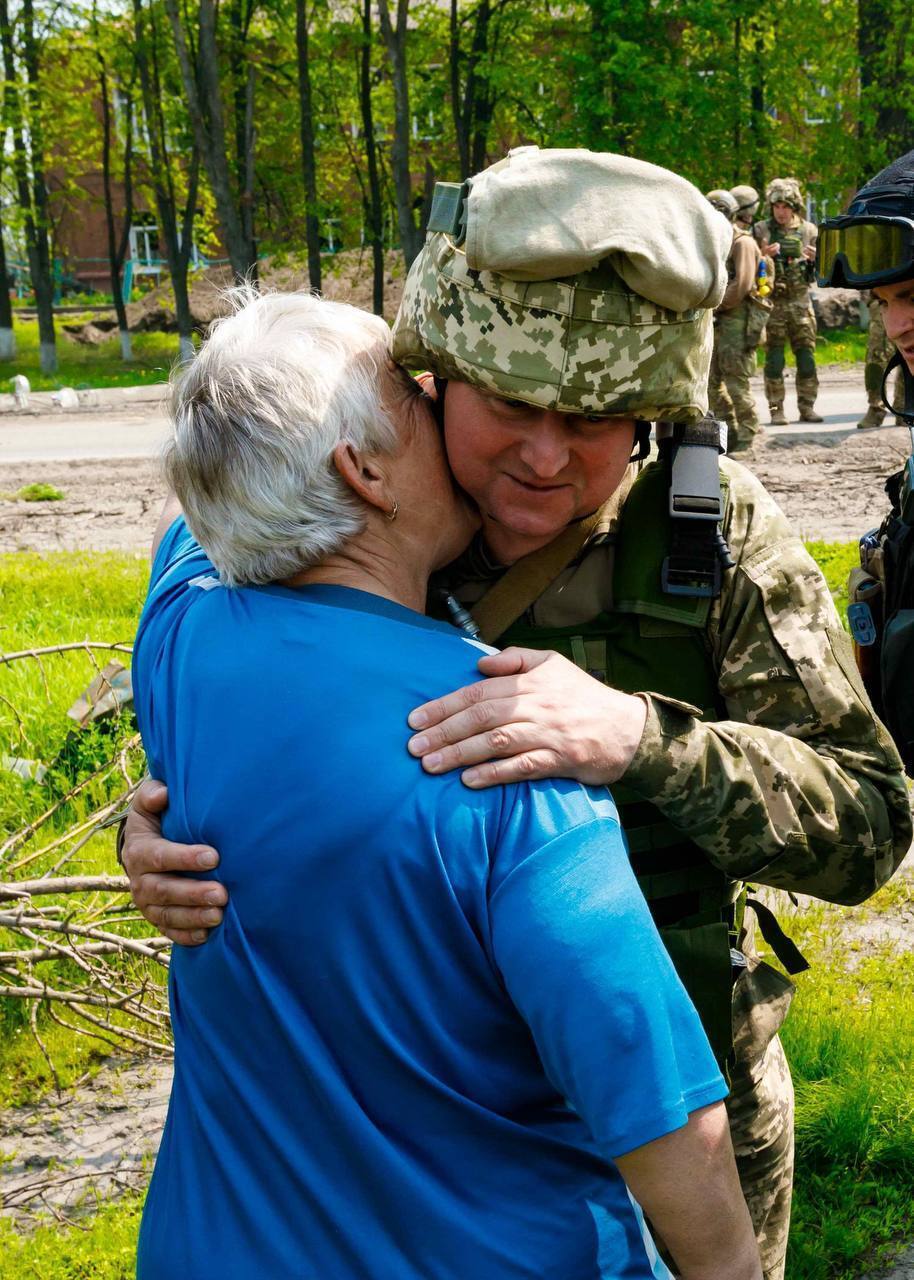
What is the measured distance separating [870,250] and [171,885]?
78.8 inches

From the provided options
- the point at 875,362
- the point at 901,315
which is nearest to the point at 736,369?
the point at 875,362

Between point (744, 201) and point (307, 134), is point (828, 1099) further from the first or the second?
point (307, 134)

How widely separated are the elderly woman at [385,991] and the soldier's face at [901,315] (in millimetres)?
1600

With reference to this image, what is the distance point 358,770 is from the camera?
1.41 m

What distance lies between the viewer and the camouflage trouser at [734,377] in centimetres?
1134

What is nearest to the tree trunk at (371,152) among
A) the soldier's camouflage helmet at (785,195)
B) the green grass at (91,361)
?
the green grass at (91,361)

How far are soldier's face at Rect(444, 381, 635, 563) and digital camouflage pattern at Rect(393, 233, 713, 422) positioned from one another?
5 cm

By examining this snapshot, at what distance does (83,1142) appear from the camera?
351 centimetres

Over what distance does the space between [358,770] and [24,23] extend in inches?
1143

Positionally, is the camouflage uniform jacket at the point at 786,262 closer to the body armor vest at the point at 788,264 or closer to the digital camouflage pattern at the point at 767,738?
the body armor vest at the point at 788,264

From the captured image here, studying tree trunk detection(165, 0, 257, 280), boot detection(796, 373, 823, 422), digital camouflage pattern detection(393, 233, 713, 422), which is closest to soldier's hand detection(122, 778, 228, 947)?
digital camouflage pattern detection(393, 233, 713, 422)

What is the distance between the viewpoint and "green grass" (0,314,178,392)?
78.3 feet

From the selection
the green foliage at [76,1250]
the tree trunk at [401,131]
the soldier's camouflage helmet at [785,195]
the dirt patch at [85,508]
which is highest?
the tree trunk at [401,131]

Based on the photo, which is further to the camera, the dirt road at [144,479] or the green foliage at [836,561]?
the dirt road at [144,479]
